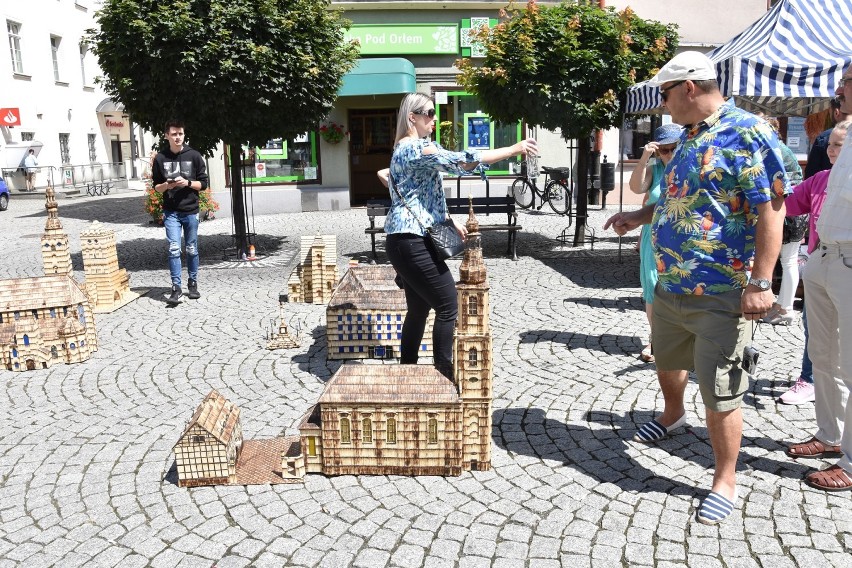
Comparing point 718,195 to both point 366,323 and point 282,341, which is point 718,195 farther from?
point 282,341

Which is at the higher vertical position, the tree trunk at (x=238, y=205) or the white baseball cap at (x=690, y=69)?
the white baseball cap at (x=690, y=69)

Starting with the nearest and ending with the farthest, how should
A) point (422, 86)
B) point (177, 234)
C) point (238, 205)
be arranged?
point (177, 234)
point (238, 205)
point (422, 86)

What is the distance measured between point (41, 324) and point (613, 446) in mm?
4836

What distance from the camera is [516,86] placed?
10469mm

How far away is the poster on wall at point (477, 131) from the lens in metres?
19.3

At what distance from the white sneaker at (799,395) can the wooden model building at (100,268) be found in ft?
22.2

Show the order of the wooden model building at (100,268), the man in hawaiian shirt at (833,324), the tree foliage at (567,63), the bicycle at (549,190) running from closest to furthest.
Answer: the man in hawaiian shirt at (833,324)
the wooden model building at (100,268)
the tree foliage at (567,63)
the bicycle at (549,190)

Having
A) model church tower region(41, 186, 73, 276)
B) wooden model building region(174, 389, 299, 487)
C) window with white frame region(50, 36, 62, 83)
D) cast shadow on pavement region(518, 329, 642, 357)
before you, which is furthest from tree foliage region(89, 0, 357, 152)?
window with white frame region(50, 36, 62, 83)

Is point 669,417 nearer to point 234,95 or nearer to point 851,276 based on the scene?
point 851,276

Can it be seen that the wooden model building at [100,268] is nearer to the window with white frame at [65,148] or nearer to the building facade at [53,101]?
the building facade at [53,101]

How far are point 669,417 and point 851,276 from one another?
1368mm

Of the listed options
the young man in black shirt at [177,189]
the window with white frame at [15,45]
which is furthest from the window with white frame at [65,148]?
the young man in black shirt at [177,189]

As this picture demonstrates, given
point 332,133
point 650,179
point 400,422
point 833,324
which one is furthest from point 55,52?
point 833,324

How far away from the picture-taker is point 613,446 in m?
4.34
